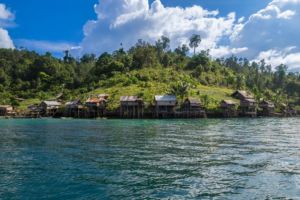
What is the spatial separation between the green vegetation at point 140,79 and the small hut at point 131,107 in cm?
456

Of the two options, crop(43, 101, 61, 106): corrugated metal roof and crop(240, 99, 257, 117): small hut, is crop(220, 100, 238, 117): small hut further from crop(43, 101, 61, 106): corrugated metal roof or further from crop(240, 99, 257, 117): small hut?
crop(43, 101, 61, 106): corrugated metal roof

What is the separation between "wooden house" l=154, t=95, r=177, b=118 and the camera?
109500 millimetres

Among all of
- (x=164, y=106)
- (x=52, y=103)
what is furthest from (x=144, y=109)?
(x=52, y=103)

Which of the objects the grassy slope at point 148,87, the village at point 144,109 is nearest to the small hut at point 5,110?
the village at point 144,109

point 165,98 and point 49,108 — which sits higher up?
point 165,98

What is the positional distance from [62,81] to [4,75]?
95.8 feet

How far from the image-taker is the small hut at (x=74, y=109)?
11531 centimetres

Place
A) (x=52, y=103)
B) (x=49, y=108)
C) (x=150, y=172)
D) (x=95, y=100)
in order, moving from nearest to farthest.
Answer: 1. (x=150, y=172)
2. (x=95, y=100)
3. (x=49, y=108)
4. (x=52, y=103)

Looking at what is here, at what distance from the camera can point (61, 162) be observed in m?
27.7

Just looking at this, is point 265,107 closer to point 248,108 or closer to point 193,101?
point 248,108

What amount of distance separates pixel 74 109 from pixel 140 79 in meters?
35.7

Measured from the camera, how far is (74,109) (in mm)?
116625

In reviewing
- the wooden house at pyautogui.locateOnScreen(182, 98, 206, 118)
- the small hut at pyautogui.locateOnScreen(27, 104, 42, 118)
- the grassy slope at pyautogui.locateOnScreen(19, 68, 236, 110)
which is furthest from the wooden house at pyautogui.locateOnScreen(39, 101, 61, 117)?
the wooden house at pyautogui.locateOnScreen(182, 98, 206, 118)

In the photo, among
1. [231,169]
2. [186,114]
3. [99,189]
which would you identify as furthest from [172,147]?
[186,114]
